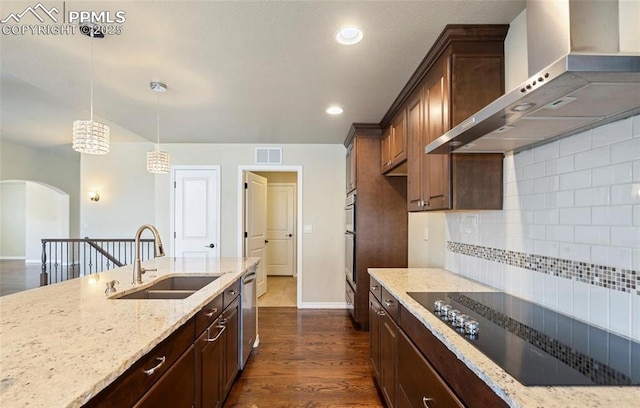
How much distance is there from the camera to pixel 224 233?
4602 millimetres

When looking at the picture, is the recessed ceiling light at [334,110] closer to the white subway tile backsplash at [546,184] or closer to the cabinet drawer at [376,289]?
the cabinet drawer at [376,289]

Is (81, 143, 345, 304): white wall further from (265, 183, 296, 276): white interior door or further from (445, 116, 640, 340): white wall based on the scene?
(445, 116, 640, 340): white wall

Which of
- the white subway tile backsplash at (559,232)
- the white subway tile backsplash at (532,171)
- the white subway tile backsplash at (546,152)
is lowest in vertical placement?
the white subway tile backsplash at (559,232)

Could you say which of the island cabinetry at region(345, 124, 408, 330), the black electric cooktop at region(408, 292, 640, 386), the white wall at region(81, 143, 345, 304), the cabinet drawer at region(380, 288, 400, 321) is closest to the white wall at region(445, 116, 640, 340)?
the black electric cooktop at region(408, 292, 640, 386)

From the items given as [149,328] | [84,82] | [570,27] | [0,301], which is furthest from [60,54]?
[570,27]

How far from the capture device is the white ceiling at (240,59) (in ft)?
5.22

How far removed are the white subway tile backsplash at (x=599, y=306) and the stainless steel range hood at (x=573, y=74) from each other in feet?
2.23

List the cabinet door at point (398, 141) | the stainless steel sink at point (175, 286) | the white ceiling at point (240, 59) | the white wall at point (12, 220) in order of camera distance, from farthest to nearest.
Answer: the white wall at point (12, 220) → the cabinet door at point (398, 141) → the stainless steel sink at point (175, 286) → the white ceiling at point (240, 59)

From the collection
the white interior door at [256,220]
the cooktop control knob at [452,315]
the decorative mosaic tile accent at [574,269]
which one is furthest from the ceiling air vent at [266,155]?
the cooktop control knob at [452,315]

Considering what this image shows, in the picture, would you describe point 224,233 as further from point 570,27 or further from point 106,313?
point 570,27

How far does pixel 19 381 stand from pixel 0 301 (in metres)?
1.13

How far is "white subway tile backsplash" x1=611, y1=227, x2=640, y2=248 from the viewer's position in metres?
1.08

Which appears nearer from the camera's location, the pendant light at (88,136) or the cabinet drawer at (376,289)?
the pendant light at (88,136)

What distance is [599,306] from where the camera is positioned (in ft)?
3.98
